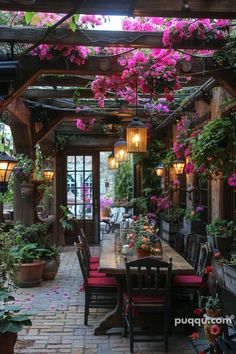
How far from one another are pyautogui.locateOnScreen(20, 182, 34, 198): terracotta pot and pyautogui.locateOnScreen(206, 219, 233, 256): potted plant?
9.43 ft

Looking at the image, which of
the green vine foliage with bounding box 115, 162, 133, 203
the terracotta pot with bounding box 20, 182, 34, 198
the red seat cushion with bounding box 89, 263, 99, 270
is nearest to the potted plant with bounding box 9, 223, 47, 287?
the terracotta pot with bounding box 20, 182, 34, 198

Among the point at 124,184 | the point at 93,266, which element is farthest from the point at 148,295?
the point at 124,184

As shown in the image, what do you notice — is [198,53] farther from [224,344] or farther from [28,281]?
[28,281]

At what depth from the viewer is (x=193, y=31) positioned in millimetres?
3883

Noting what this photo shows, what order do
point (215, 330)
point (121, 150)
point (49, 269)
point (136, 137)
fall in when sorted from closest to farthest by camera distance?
point (215, 330)
point (136, 137)
point (49, 269)
point (121, 150)

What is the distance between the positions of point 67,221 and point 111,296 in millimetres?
6220

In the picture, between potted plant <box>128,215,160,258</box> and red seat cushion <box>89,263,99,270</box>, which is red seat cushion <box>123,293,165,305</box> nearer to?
potted plant <box>128,215,160,258</box>

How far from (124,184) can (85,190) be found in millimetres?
1693

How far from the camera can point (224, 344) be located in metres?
3.09

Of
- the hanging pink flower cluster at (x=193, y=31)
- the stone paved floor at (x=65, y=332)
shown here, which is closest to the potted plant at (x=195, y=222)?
the stone paved floor at (x=65, y=332)

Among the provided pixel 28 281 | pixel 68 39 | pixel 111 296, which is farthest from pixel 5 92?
pixel 28 281

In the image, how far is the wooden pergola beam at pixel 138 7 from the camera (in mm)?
2576

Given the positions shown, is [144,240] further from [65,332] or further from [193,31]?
[193,31]

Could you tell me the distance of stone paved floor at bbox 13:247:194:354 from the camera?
4.16 m
